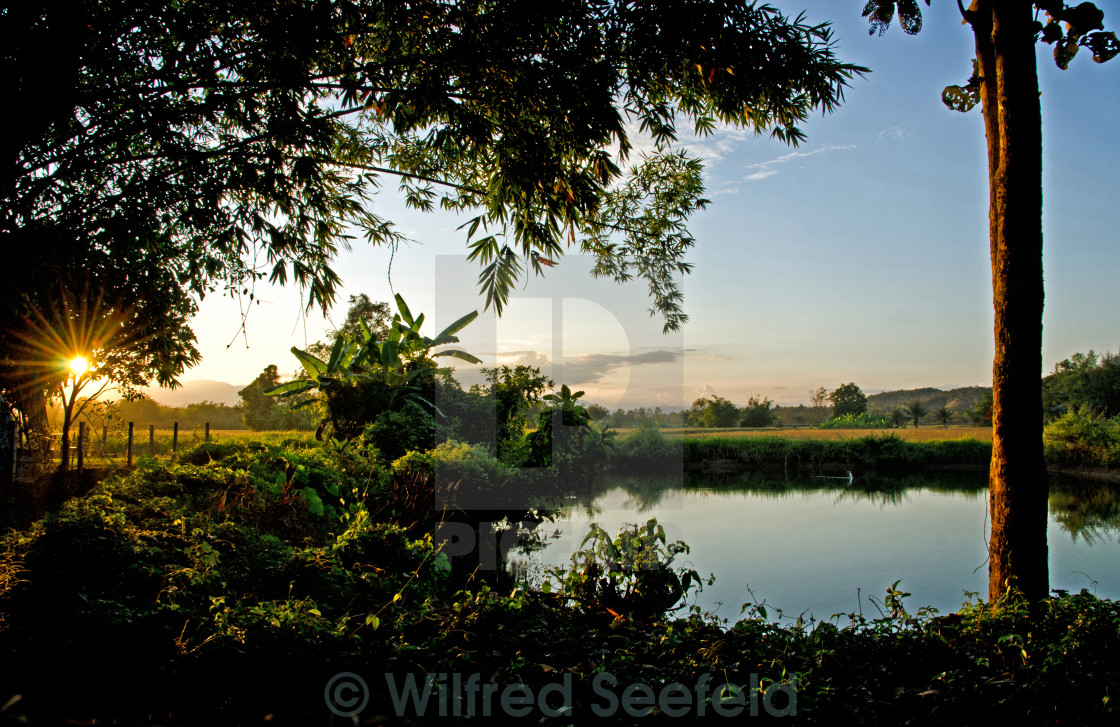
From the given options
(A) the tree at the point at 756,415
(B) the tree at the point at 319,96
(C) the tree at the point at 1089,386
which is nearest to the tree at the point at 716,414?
(A) the tree at the point at 756,415

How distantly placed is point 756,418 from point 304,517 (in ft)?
88.4

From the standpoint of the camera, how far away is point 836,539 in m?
6.08

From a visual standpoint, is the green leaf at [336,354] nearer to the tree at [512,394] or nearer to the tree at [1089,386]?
the tree at [512,394]

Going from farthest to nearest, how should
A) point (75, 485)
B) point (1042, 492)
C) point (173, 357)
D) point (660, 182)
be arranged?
point (173, 357)
point (660, 182)
point (75, 485)
point (1042, 492)

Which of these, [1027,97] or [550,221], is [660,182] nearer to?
[550,221]

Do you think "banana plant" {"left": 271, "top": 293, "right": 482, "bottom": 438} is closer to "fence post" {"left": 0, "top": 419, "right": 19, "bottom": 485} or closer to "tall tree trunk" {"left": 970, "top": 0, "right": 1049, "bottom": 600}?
"fence post" {"left": 0, "top": 419, "right": 19, "bottom": 485}

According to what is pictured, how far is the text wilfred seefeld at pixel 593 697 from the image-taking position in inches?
57.5

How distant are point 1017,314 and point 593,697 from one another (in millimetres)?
2702

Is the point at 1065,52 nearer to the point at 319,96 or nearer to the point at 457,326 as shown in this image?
the point at 319,96

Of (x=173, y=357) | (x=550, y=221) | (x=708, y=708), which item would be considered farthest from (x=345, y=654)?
(x=173, y=357)

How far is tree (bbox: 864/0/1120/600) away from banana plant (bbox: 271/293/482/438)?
22.5 feet

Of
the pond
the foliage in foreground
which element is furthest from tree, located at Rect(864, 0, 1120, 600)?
the pond

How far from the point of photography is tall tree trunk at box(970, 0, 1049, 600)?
2.66 m

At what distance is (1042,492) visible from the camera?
2672 mm
